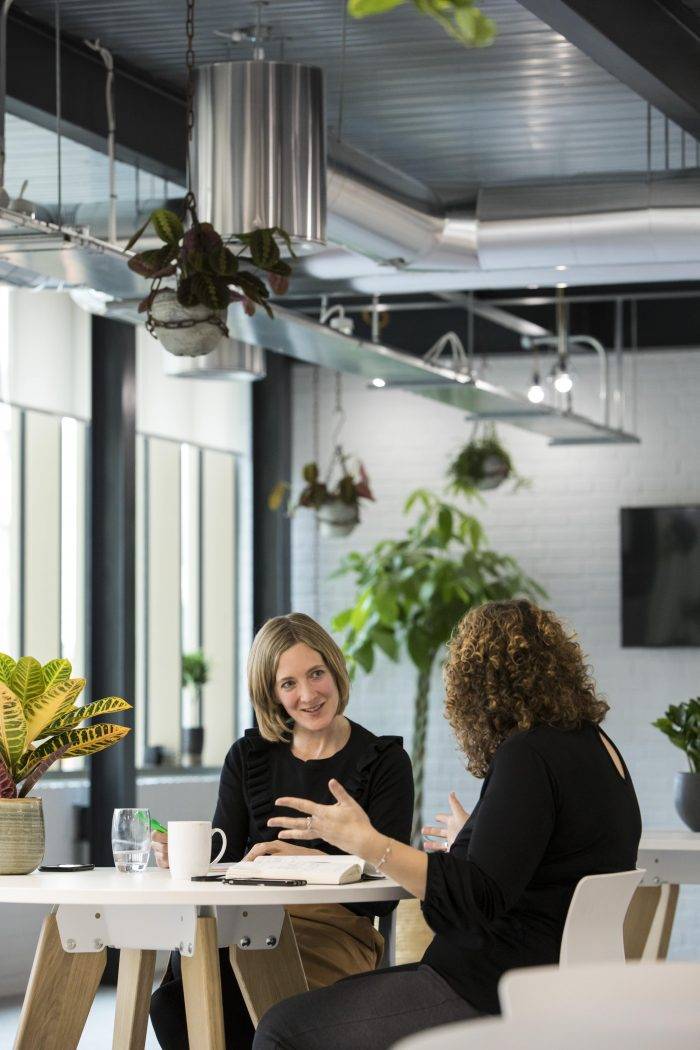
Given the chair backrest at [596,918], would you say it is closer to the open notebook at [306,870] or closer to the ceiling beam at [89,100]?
the open notebook at [306,870]

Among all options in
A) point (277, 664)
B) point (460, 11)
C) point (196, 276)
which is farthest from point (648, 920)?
point (460, 11)

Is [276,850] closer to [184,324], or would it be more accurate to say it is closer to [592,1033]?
[184,324]

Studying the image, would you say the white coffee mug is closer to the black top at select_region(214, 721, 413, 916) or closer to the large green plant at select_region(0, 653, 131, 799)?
the large green plant at select_region(0, 653, 131, 799)

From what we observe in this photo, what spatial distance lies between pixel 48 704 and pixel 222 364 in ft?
11.9

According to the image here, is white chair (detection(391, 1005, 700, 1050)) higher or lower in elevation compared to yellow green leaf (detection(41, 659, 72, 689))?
lower

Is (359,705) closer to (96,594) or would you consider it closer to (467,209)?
(96,594)

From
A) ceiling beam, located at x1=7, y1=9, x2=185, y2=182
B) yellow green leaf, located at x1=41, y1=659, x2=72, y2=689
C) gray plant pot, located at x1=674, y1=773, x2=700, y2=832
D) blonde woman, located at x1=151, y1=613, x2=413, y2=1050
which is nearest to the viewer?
yellow green leaf, located at x1=41, y1=659, x2=72, y2=689

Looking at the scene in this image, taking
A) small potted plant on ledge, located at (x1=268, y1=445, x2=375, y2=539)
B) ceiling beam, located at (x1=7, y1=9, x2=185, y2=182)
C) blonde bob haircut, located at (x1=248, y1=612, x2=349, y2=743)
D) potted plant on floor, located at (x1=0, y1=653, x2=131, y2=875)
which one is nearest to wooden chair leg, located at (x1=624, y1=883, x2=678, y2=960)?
blonde bob haircut, located at (x1=248, y1=612, x2=349, y2=743)

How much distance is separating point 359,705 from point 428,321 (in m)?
2.25

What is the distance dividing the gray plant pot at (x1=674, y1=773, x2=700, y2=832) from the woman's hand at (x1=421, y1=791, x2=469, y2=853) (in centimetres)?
140

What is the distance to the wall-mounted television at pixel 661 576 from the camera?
29.8 feet

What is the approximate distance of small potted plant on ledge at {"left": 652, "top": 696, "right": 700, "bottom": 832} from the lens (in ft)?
16.4

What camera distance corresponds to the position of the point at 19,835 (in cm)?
346

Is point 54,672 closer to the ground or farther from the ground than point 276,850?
farther from the ground
